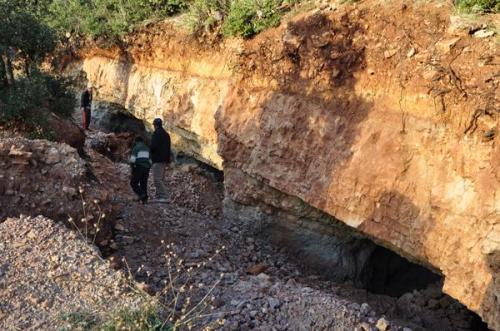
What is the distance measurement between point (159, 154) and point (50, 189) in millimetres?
2980

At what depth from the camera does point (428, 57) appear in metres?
Result: 6.40

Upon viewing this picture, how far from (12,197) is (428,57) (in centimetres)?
568

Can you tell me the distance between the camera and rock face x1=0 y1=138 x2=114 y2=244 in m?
6.34

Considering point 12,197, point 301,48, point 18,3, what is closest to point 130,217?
point 12,197

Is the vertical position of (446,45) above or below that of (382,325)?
above

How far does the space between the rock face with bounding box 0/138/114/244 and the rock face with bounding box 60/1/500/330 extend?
10.1 feet

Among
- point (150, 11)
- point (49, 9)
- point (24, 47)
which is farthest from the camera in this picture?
point (49, 9)

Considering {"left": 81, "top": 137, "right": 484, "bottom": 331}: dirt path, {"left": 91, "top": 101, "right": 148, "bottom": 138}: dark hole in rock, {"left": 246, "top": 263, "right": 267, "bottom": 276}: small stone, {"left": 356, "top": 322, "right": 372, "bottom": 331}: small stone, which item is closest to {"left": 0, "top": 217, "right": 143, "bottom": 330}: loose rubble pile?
{"left": 81, "top": 137, "right": 484, "bottom": 331}: dirt path

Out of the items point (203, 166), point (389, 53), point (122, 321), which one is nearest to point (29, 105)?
point (203, 166)

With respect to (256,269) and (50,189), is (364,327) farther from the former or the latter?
(50,189)

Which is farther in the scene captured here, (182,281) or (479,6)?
(182,281)

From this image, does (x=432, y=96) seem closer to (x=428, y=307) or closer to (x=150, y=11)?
(x=428, y=307)

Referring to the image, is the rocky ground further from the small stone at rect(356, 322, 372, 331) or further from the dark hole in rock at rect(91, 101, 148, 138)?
the dark hole in rock at rect(91, 101, 148, 138)

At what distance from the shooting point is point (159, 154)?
9.31 m
